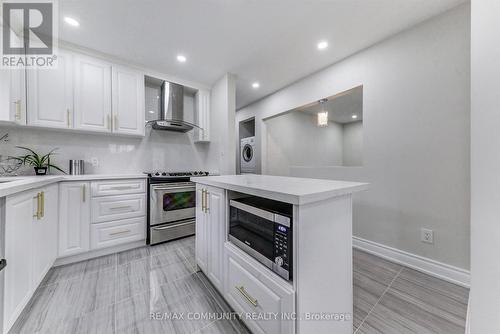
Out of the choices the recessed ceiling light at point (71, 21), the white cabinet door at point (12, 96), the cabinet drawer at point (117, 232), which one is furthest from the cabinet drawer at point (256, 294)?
the recessed ceiling light at point (71, 21)

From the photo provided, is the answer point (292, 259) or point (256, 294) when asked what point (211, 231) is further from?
point (292, 259)

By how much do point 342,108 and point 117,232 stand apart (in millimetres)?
4839

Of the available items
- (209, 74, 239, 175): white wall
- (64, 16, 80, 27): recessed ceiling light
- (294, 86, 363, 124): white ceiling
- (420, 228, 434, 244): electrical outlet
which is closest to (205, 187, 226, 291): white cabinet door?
(209, 74, 239, 175): white wall

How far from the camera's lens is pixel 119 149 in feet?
8.83

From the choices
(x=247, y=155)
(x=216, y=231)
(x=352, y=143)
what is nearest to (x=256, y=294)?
(x=216, y=231)

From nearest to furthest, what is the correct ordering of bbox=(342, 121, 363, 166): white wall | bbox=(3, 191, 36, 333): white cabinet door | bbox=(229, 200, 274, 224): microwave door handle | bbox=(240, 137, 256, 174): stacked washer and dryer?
bbox=(229, 200, 274, 224): microwave door handle < bbox=(3, 191, 36, 333): white cabinet door < bbox=(240, 137, 256, 174): stacked washer and dryer < bbox=(342, 121, 363, 166): white wall

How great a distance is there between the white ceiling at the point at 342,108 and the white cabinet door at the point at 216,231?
251cm

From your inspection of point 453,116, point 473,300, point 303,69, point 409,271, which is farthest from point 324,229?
point 303,69

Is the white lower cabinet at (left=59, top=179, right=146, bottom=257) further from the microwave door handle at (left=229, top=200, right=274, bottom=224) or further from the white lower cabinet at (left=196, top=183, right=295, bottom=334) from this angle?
the microwave door handle at (left=229, top=200, right=274, bottom=224)

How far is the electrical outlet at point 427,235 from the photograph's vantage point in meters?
1.71

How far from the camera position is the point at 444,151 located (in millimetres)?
1655

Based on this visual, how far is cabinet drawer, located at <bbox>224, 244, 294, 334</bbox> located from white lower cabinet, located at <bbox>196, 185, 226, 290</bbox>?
0.13 metres

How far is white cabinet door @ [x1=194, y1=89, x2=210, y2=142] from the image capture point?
10.6 feet

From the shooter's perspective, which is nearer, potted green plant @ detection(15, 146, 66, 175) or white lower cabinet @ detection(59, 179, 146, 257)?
white lower cabinet @ detection(59, 179, 146, 257)
